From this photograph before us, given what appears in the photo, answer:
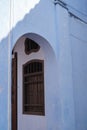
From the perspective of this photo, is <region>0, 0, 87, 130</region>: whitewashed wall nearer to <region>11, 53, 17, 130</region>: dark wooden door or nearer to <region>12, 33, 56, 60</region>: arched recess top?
<region>12, 33, 56, 60</region>: arched recess top

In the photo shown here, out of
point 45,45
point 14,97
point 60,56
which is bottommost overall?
point 14,97

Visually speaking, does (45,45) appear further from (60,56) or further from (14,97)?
(14,97)

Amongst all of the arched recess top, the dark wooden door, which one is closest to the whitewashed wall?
the arched recess top

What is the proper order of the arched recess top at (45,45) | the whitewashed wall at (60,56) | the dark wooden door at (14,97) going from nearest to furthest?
1. the whitewashed wall at (60,56)
2. the arched recess top at (45,45)
3. the dark wooden door at (14,97)

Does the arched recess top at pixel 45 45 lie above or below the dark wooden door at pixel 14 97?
above

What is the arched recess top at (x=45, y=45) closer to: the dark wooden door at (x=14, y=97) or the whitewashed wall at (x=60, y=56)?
the whitewashed wall at (x=60, y=56)

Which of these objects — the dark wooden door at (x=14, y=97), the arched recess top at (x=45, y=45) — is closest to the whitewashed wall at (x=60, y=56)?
the arched recess top at (x=45, y=45)

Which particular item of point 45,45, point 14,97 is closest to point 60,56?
point 45,45

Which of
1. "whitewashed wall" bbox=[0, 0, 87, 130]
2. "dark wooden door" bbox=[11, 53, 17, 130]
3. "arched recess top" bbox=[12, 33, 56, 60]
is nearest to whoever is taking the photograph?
"whitewashed wall" bbox=[0, 0, 87, 130]

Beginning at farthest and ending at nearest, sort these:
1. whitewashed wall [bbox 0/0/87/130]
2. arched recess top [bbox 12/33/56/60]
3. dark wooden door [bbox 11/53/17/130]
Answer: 1. dark wooden door [bbox 11/53/17/130]
2. arched recess top [bbox 12/33/56/60]
3. whitewashed wall [bbox 0/0/87/130]

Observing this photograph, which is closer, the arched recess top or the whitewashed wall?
the whitewashed wall

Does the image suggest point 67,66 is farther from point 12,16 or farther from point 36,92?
point 12,16

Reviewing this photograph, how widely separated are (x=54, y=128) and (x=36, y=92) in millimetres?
1511

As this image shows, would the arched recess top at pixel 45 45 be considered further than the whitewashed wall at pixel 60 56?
Yes
